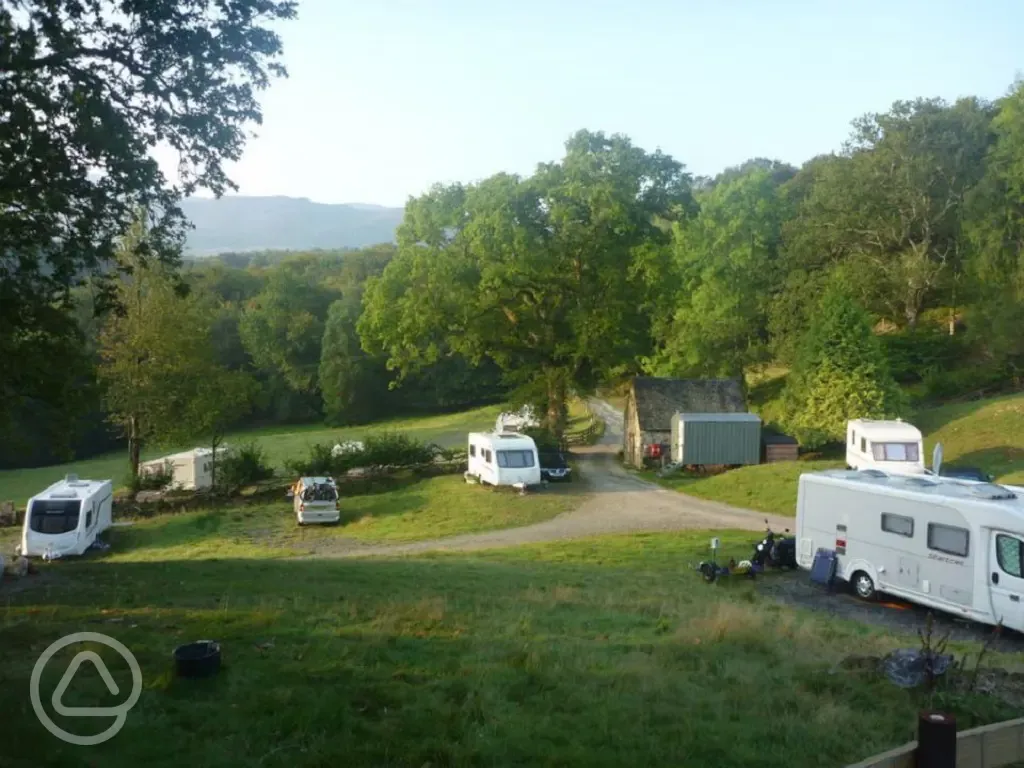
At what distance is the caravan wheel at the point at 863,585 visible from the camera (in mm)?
16891

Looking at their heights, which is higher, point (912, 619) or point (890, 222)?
point (890, 222)

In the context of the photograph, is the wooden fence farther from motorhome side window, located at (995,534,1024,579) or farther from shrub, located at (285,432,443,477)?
shrub, located at (285,432,443,477)

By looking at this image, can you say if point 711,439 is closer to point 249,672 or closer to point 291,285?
point 249,672

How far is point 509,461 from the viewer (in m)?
33.9

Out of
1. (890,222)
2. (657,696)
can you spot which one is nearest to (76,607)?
(657,696)

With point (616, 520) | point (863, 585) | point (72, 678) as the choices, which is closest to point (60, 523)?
point (616, 520)

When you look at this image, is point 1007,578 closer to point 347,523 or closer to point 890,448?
point 890,448

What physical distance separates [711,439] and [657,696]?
30282mm

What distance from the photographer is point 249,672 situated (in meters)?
8.42

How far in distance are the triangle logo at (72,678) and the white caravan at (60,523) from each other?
18.6 metres

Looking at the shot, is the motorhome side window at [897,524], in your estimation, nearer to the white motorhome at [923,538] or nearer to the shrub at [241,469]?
the white motorhome at [923,538]

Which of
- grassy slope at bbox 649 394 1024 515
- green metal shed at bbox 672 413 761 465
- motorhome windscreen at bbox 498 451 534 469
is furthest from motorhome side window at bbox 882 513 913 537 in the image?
green metal shed at bbox 672 413 761 465

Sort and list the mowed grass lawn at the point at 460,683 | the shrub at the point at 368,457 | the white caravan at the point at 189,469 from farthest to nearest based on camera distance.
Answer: the shrub at the point at 368,457
the white caravan at the point at 189,469
the mowed grass lawn at the point at 460,683

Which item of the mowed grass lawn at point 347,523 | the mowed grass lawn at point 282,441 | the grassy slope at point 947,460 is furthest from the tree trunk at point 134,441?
the grassy slope at point 947,460
